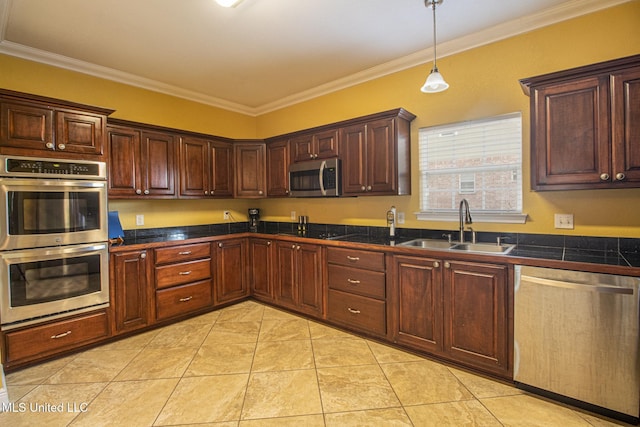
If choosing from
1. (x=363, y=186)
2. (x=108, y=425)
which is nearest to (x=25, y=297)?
(x=108, y=425)

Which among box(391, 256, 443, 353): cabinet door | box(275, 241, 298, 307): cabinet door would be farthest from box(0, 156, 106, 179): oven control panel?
box(391, 256, 443, 353): cabinet door

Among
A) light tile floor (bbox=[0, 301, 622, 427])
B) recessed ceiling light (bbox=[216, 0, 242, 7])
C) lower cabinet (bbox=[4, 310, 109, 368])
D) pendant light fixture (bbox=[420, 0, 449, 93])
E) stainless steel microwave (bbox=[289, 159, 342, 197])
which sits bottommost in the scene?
light tile floor (bbox=[0, 301, 622, 427])

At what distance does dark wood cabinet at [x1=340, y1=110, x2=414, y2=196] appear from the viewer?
297 cm

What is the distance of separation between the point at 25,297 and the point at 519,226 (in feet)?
13.2

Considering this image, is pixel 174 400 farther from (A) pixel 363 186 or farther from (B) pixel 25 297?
(A) pixel 363 186

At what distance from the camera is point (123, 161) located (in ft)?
10.4

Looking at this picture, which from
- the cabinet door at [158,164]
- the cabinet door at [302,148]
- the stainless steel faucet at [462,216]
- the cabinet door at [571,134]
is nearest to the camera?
the cabinet door at [571,134]

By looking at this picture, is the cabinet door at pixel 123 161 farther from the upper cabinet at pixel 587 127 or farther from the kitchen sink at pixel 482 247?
the upper cabinet at pixel 587 127

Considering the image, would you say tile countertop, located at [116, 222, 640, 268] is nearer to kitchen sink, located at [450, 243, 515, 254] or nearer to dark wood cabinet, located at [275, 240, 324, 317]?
kitchen sink, located at [450, 243, 515, 254]

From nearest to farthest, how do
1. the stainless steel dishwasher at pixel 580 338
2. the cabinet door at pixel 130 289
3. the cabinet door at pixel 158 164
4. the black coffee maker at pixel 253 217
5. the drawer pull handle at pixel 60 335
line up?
the stainless steel dishwasher at pixel 580 338
the drawer pull handle at pixel 60 335
the cabinet door at pixel 130 289
the cabinet door at pixel 158 164
the black coffee maker at pixel 253 217

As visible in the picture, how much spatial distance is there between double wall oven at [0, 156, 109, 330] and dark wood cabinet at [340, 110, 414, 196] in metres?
2.32

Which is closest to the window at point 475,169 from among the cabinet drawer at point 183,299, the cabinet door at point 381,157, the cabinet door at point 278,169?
the cabinet door at point 381,157

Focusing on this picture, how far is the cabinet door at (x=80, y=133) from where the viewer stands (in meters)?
2.58

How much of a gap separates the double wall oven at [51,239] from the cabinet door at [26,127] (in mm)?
125
